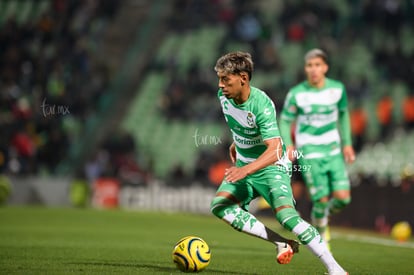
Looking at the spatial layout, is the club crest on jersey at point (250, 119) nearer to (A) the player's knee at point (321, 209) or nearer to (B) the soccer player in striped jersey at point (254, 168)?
(B) the soccer player in striped jersey at point (254, 168)

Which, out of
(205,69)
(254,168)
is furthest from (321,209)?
(205,69)

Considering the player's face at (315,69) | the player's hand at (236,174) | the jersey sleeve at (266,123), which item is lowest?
the player's hand at (236,174)

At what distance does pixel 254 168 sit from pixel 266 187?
0.51 m

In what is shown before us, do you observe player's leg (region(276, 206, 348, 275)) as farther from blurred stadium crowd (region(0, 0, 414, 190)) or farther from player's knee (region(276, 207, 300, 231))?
blurred stadium crowd (region(0, 0, 414, 190))

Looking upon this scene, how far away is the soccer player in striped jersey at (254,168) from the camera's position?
785cm

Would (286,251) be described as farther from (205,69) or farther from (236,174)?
(205,69)

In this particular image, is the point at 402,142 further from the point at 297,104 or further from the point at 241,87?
A: the point at 241,87

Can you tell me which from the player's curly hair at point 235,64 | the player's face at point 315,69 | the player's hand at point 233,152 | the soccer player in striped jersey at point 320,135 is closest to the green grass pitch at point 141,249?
the soccer player in striped jersey at point 320,135

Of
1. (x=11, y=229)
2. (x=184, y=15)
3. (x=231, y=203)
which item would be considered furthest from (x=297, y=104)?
(x=184, y=15)

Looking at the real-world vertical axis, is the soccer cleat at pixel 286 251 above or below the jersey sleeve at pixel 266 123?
below

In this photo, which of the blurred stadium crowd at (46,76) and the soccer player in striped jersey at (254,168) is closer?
the soccer player in striped jersey at (254,168)

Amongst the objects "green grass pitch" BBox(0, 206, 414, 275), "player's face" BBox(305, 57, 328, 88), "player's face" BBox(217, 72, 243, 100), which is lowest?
"green grass pitch" BBox(0, 206, 414, 275)

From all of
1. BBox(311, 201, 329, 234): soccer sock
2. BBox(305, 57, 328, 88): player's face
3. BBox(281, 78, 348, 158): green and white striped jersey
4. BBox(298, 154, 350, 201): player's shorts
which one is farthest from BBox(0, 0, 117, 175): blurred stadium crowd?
BBox(311, 201, 329, 234): soccer sock

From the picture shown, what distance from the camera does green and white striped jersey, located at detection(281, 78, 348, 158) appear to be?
12.0 meters
